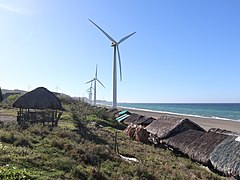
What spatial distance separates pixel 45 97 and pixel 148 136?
8701 millimetres

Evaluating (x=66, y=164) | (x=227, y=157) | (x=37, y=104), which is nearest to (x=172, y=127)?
(x=227, y=157)

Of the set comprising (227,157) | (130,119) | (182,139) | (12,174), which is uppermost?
(130,119)

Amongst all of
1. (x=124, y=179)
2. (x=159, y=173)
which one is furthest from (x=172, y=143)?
(x=124, y=179)

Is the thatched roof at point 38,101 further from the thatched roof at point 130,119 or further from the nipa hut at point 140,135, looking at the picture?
the thatched roof at point 130,119

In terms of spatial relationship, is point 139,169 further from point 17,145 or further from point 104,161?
point 17,145

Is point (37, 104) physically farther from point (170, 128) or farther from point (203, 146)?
point (203, 146)

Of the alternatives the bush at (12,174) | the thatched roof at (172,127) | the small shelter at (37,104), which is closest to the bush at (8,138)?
the bush at (12,174)

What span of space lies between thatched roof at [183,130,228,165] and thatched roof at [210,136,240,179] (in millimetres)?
377

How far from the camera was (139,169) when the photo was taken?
9.61m

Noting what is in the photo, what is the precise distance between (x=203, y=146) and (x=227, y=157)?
7.47ft

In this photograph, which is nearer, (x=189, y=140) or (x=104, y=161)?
(x=104, y=161)

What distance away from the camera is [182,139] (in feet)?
55.4

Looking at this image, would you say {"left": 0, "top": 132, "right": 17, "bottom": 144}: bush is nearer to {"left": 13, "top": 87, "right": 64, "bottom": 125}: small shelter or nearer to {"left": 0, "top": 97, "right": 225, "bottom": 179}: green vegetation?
{"left": 0, "top": 97, "right": 225, "bottom": 179}: green vegetation

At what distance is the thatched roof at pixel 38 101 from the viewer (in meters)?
21.4
